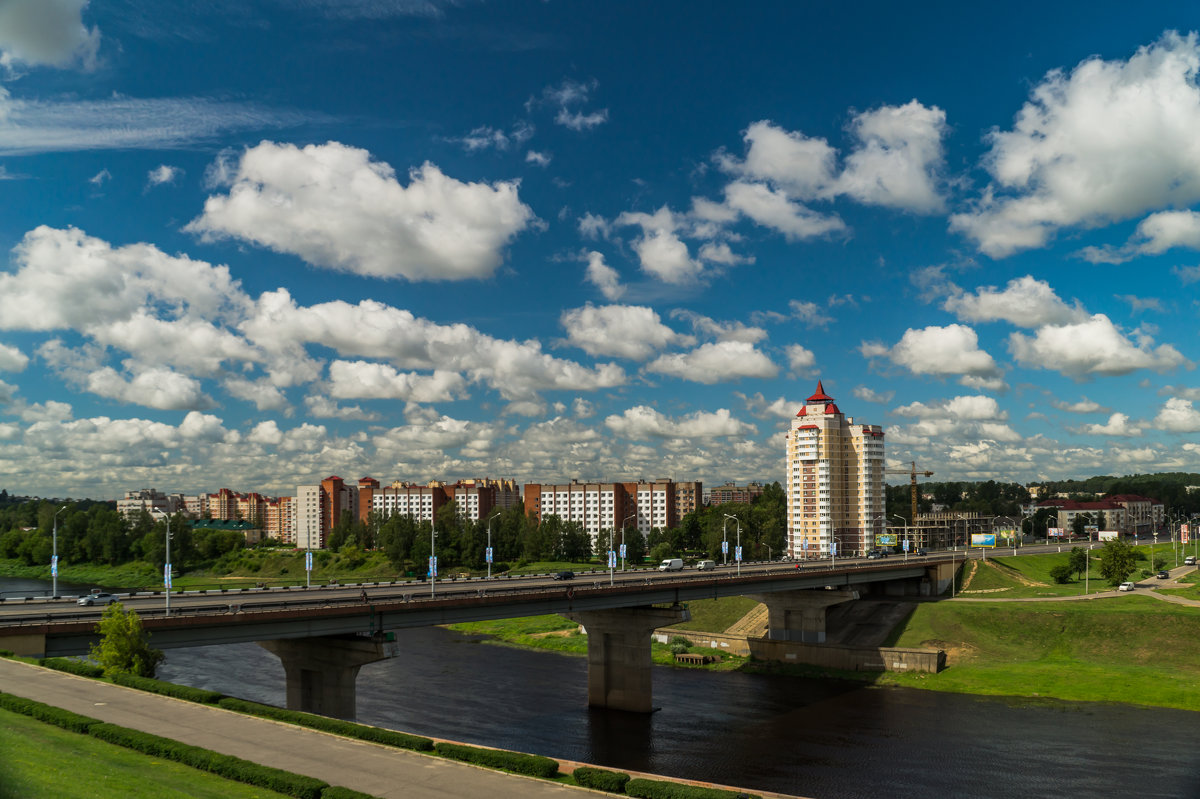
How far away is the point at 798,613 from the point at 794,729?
116 feet

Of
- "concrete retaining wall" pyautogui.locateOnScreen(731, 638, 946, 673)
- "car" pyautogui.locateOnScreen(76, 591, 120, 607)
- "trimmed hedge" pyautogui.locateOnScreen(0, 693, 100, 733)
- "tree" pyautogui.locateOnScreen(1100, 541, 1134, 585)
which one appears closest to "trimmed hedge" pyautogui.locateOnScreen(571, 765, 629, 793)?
"trimmed hedge" pyautogui.locateOnScreen(0, 693, 100, 733)

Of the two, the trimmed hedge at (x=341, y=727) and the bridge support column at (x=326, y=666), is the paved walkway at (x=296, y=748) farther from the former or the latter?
the bridge support column at (x=326, y=666)

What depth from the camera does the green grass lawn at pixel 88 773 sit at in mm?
23422

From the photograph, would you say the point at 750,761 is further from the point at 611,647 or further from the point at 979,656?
the point at 979,656

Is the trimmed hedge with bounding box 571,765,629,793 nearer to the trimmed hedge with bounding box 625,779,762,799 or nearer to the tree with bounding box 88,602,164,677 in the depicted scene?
the trimmed hedge with bounding box 625,779,762,799

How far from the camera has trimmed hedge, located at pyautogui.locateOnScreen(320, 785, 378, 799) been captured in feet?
81.5

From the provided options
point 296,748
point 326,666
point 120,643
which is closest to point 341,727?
point 296,748

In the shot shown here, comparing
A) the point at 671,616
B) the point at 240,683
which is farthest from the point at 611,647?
the point at 240,683

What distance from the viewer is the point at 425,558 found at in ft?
576

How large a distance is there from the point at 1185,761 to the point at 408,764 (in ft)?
162

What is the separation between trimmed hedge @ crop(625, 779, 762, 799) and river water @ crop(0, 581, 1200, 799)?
21.9 metres

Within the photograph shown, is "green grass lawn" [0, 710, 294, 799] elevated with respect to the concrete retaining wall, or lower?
elevated

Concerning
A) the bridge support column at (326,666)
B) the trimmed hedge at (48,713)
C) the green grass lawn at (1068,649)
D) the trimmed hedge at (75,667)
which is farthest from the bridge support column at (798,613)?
the trimmed hedge at (48,713)

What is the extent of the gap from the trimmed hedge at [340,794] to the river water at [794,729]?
28449 millimetres
